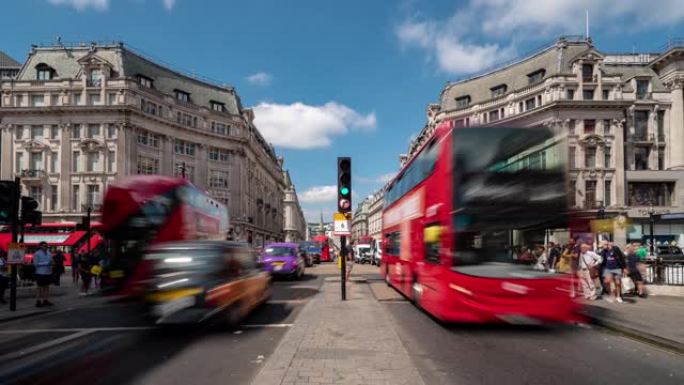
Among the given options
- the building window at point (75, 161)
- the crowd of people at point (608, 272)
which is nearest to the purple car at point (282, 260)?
the crowd of people at point (608, 272)

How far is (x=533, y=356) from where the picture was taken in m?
6.80

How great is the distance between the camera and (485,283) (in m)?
7.82

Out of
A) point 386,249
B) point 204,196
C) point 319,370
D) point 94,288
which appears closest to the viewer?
point 319,370

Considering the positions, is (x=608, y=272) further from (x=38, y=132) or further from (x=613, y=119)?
(x=38, y=132)

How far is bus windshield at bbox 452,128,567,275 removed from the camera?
785 cm

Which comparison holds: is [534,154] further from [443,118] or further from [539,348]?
[443,118]

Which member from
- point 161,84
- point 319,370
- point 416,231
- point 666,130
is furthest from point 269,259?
point 666,130

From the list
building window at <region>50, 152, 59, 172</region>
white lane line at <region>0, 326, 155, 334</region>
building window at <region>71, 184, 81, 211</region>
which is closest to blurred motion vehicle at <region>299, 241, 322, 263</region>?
building window at <region>71, 184, 81, 211</region>

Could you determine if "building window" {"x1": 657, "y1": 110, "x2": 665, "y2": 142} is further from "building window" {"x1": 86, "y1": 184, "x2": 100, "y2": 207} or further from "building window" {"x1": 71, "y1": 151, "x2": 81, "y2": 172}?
"building window" {"x1": 71, "y1": 151, "x2": 81, "y2": 172}

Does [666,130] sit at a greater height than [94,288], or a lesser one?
greater

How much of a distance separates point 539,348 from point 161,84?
60.4 m

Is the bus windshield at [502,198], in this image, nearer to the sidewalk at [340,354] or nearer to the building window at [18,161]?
the sidewalk at [340,354]

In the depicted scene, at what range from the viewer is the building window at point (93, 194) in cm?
5231

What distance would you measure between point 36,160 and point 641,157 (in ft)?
234
